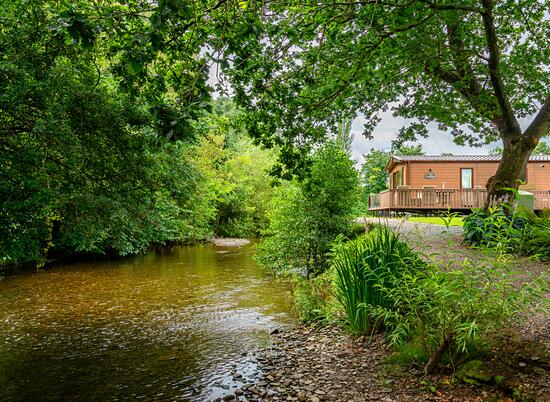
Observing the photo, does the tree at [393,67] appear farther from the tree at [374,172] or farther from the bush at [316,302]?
the tree at [374,172]

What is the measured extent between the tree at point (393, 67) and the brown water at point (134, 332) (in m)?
3.11

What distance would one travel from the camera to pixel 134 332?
6789 mm

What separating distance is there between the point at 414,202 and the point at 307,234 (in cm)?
1125

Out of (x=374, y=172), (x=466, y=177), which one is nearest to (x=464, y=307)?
(x=466, y=177)

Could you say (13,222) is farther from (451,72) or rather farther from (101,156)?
(451,72)

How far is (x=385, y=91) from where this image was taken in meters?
10.8

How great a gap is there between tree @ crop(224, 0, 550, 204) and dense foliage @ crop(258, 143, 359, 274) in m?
1.72

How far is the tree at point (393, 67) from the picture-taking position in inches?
191

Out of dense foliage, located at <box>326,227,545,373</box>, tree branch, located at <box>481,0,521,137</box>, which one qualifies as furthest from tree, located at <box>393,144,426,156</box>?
dense foliage, located at <box>326,227,545,373</box>

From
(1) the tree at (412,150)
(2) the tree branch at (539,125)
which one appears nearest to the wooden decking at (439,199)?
(2) the tree branch at (539,125)

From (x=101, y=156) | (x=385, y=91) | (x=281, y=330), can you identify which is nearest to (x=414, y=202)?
(x=385, y=91)

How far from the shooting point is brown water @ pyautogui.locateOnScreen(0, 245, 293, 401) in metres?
4.68

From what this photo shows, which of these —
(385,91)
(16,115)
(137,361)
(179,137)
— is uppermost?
(385,91)

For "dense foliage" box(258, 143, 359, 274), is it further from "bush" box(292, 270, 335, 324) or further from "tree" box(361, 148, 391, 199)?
"tree" box(361, 148, 391, 199)
